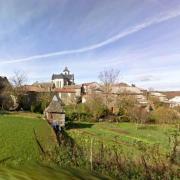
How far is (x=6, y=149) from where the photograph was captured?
→ 14.3 m

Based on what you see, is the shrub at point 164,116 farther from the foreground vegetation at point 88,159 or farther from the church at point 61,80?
the church at point 61,80

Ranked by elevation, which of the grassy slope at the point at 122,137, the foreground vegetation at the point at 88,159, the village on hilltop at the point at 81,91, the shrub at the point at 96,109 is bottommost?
the grassy slope at the point at 122,137

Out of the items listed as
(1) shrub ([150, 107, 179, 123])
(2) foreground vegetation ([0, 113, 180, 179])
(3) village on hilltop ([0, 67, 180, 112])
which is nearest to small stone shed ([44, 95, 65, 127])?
(2) foreground vegetation ([0, 113, 180, 179])

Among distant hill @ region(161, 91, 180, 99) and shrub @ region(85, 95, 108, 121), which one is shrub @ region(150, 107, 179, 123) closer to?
shrub @ region(85, 95, 108, 121)

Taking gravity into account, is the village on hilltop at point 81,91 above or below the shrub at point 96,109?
above

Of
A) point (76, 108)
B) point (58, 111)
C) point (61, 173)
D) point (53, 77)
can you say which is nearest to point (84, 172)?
point (61, 173)

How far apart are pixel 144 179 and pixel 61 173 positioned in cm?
592

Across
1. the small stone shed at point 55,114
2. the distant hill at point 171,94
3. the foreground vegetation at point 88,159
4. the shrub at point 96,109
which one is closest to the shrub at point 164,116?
the shrub at point 96,109

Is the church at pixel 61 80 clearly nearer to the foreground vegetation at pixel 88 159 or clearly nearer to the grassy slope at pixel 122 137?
the grassy slope at pixel 122 137

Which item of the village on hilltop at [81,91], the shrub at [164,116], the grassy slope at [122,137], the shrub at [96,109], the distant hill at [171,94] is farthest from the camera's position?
the distant hill at [171,94]

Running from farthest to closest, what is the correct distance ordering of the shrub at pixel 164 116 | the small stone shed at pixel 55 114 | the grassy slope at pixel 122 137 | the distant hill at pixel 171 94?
the distant hill at pixel 171 94 → the shrub at pixel 164 116 → the small stone shed at pixel 55 114 → the grassy slope at pixel 122 137

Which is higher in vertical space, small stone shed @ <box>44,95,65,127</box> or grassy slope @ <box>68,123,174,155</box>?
small stone shed @ <box>44,95,65,127</box>

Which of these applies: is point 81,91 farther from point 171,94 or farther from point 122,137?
point 122,137

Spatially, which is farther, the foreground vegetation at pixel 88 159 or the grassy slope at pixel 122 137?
the grassy slope at pixel 122 137
